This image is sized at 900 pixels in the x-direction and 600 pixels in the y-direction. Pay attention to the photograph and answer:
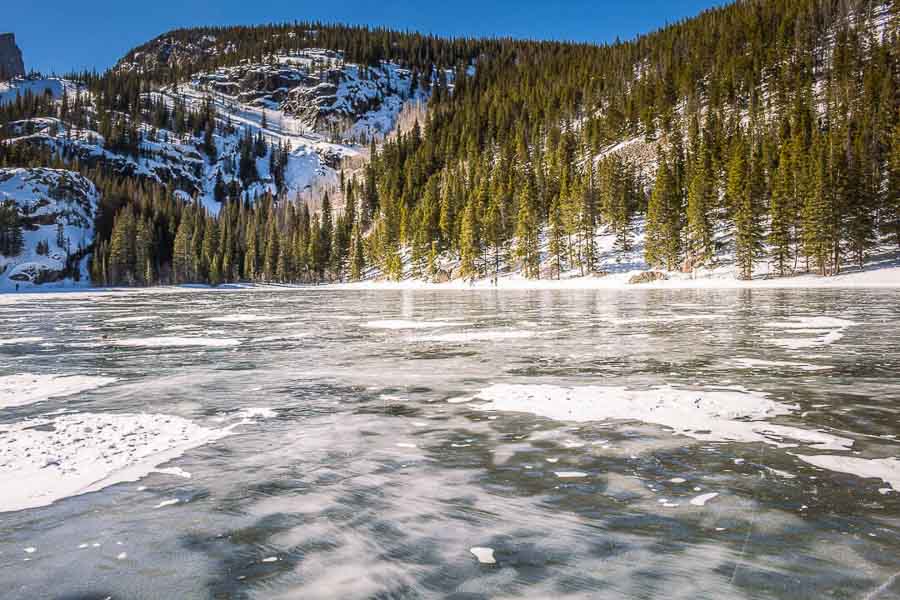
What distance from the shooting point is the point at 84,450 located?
247 inches

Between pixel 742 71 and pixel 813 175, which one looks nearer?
pixel 813 175

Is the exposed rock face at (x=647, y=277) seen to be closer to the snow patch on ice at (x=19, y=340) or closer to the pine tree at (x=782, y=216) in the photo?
the pine tree at (x=782, y=216)

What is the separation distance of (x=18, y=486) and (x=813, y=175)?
74190mm

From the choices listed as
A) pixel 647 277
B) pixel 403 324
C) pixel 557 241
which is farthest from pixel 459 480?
pixel 557 241

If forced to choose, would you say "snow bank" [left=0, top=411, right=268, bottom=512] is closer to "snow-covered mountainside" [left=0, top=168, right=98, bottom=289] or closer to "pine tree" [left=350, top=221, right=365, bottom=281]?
"pine tree" [left=350, top=221, right=365, bottom=281]

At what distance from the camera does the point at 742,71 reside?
4483 inches

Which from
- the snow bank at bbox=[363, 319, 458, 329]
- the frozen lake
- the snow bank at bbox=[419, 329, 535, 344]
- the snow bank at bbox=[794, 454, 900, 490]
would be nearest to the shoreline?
the snow bank at bbox=[363, 319, 458, 329]

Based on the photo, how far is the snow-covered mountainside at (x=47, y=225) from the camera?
109m

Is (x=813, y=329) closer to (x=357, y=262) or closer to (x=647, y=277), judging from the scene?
(x=647, y=277)

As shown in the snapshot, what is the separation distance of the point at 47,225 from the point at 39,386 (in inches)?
5484

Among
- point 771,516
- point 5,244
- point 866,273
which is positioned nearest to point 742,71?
point 866,273

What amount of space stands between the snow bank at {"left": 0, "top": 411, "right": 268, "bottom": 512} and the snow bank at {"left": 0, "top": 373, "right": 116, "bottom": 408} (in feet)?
6.39

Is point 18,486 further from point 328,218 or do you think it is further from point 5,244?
point 5,244

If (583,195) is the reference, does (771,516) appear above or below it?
below
